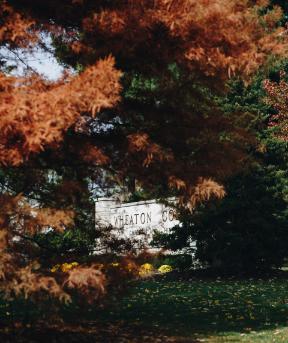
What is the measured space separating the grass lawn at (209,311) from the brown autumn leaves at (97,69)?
150 cm

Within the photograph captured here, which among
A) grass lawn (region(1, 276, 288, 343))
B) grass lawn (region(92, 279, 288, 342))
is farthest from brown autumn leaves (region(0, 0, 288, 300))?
grass lawn (region(92, 279, 288, 342))

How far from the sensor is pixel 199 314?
9.23 m

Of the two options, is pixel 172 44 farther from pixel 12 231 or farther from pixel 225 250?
pixel 225 250

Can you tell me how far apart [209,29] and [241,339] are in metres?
3.68

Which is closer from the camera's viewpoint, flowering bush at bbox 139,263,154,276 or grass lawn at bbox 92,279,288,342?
flowering bush at bbox 139,263,154,276

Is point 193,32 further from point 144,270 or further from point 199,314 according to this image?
point 144,270

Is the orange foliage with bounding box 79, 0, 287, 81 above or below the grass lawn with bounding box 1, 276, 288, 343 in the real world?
above

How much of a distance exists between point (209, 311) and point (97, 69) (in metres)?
5.58

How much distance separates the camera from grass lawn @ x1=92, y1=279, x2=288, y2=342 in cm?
756

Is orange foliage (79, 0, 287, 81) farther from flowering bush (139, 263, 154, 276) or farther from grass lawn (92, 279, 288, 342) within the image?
grass lawn (92, 279, 288, 342)

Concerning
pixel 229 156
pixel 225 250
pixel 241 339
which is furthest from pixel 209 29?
pixel 225 250

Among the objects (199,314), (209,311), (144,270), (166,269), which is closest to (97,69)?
(199,314)

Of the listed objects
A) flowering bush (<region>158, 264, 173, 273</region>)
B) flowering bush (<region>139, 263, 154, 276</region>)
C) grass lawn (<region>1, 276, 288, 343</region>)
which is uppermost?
flowering bush (<region>158, 264, 173, 273</region>)

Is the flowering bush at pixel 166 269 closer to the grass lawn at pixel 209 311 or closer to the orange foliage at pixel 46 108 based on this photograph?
the grass lawn at pixel 209 311
